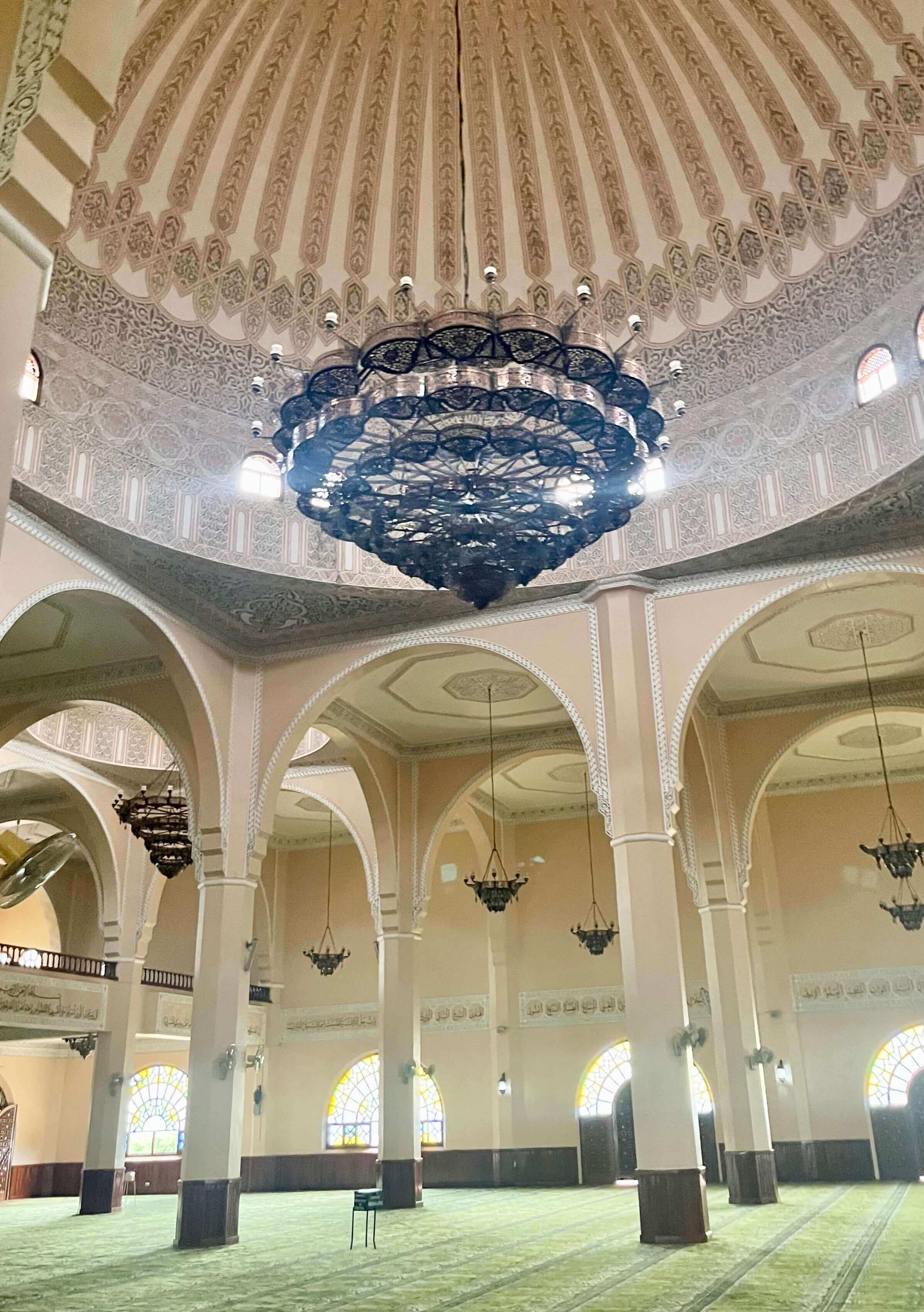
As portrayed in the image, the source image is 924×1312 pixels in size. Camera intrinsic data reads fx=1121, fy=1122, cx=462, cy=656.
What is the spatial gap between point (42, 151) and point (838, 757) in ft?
51.7

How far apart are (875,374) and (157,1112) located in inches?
707

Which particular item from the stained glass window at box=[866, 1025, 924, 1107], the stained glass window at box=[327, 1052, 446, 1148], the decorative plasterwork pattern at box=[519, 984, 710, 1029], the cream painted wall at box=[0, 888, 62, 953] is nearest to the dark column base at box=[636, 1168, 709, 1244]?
the stained glass window at box=[866, 1025, 924, 1107]

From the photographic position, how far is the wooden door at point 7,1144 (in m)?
19.5

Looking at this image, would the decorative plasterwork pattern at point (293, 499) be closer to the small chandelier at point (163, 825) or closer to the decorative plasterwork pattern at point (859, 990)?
the small chandelier at point (163, 825)

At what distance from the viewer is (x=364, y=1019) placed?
20.3 meters

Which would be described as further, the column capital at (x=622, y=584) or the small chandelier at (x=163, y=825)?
the small chandelier at (x=163, y=825)

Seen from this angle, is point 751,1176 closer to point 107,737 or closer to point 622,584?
point 622,584

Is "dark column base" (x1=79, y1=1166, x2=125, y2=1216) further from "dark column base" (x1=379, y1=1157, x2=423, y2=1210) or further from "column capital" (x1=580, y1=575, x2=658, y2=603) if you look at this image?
"column capital" (x1=580, y1=575, x2=658, y2=603)

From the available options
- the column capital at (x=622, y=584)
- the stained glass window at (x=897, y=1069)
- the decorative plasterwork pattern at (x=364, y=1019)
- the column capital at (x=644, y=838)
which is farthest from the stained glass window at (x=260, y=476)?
the stained glass window at (x=897, y=1069)

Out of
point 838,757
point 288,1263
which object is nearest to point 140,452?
point 288,1263

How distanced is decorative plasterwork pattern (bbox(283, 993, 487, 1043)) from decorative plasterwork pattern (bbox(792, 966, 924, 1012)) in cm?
531

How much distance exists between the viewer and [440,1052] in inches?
756

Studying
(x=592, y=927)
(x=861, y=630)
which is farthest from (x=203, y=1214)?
(x=592, y=927)

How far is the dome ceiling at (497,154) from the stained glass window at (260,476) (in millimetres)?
1162
